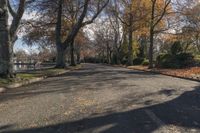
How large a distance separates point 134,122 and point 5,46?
14.5 m

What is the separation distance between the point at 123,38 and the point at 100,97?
68739 mm

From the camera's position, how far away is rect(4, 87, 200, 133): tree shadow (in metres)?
7.72

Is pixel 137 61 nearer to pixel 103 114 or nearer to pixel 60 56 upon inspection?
pixel 60 56

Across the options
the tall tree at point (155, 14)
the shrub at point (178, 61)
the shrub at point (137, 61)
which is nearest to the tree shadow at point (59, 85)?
the shrub at point (178, 61)

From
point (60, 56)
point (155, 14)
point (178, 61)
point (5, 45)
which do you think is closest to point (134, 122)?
point (5, 45)

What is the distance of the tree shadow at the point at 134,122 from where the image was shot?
7716 millimetres

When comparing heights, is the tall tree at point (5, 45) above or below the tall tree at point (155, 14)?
below

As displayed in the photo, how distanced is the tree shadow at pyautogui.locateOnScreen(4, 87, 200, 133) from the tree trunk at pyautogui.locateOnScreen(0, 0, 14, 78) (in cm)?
1265

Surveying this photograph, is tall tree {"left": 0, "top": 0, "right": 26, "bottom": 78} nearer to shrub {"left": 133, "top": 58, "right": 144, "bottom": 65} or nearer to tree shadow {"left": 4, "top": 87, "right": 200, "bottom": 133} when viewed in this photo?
tree shadow {"left": 4, "top": 87, "right": 200, "bottom": 133}

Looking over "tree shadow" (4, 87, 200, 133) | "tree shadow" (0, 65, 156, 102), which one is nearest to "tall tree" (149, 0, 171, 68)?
"tree shadow" (0, 65, 156, 102)

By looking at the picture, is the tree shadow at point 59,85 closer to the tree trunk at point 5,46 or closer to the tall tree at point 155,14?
the tree trunk at point 5,46

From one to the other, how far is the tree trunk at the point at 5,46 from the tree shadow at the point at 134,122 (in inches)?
498

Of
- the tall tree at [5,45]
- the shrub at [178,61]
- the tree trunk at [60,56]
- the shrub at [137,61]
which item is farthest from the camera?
the shrub at [137,61]

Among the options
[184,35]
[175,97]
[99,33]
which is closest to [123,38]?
[99,33]
